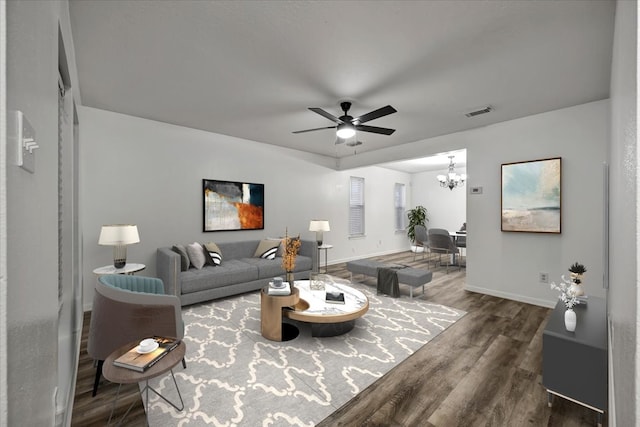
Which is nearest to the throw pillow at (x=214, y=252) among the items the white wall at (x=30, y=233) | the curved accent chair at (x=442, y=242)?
the white wall at (x=30, y=233)

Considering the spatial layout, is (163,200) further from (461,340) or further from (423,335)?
(461,340)

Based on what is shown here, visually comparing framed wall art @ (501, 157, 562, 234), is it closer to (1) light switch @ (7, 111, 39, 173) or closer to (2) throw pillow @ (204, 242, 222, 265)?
(2) throw pillow @ (204, 242, 222, 265)

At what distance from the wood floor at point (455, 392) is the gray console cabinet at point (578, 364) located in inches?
5.6

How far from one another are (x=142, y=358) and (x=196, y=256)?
105 inches

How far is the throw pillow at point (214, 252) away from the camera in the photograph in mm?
4421

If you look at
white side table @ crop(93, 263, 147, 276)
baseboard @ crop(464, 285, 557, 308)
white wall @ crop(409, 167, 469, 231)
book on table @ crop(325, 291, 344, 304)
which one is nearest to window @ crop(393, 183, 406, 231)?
white wall @ crop(409, 167, 469, 231)

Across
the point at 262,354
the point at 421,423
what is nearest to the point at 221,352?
the point at 262,354

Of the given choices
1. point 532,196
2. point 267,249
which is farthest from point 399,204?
point 267,249

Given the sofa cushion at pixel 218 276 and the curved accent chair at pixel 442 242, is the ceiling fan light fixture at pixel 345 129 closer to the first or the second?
the sofa cushion at pixel 218 276

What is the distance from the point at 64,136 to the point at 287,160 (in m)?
4.13

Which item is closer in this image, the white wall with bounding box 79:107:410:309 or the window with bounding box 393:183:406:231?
the white wall with bounding box 79:107:410:309

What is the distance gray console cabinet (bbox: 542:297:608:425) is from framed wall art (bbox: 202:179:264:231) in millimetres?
4633

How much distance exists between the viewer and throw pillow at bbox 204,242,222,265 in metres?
4.42

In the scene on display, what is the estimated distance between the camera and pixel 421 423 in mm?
1838
